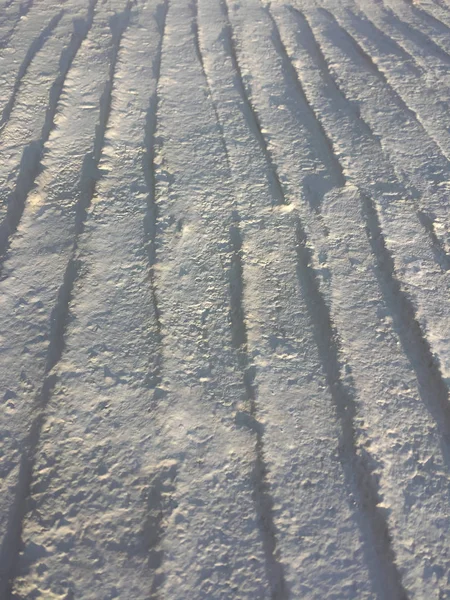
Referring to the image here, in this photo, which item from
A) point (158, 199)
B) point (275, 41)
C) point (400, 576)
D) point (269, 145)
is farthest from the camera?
point (275, 41)

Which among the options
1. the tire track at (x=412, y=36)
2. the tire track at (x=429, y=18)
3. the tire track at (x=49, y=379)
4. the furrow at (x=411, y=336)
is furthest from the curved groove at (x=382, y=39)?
the tire track at (x=49, y=379)

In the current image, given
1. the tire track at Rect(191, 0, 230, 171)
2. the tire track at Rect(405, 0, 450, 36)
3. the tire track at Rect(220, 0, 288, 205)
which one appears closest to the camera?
the tire track at Rect(220, 0, 288, 205)

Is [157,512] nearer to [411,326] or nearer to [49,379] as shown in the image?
[49,379]

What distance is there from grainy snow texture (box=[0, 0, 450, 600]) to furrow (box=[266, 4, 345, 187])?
1cm

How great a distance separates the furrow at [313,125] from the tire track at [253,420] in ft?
1.29

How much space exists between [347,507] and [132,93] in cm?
160

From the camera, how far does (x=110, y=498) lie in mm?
1060

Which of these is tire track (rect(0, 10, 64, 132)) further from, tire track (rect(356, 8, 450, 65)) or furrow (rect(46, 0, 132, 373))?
tire track (rect(356, 8, 450, 65))

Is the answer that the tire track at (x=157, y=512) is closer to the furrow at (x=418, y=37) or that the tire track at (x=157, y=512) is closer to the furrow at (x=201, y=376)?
the furrow at (x=201, y=376)

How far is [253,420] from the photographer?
3.79ft

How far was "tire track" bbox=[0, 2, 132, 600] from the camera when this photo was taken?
994 mm

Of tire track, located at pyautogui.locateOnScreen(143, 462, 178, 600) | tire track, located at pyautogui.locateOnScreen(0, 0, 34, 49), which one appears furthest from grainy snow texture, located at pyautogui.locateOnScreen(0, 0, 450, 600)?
tire track, located at pyautogui.locateOnScreen(0, 0, 34, 49)

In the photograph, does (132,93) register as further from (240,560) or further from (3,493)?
(240,560)

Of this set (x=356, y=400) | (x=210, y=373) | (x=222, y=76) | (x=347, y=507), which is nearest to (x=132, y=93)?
(x=222, y=76)
